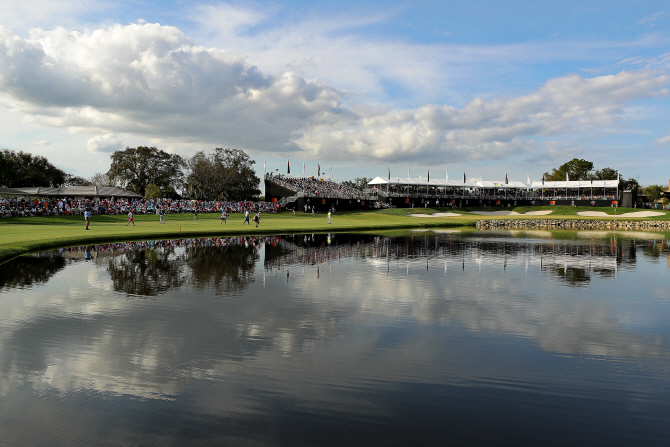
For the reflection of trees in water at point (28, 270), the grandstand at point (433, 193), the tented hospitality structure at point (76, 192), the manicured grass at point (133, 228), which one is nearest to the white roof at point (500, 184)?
the grandstand at point (433, 193)

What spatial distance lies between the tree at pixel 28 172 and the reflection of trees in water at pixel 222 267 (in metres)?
80.8

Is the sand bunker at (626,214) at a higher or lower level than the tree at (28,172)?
lower

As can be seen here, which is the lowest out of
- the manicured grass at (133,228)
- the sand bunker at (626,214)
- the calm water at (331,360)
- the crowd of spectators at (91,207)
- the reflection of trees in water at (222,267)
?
the calm water at (331,360)

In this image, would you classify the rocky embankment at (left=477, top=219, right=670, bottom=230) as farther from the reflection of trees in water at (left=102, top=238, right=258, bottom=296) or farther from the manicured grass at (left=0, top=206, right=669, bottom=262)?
the reflection of trees in water at (left=102, top=238, right=258, bottom=296)

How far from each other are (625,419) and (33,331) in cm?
1148

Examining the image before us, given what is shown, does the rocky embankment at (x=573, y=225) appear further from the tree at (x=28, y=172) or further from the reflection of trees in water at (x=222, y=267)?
the tree at (x=28, y=172)

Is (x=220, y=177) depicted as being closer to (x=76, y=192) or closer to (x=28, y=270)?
(x=76, y=192)

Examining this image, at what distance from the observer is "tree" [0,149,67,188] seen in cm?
9100

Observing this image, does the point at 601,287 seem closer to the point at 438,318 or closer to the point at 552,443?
the point at 438,318

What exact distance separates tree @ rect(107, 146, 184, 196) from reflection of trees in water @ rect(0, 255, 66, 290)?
80.4 meters

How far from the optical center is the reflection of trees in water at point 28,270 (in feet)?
52.7

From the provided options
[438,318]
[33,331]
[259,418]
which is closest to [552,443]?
[259,418]

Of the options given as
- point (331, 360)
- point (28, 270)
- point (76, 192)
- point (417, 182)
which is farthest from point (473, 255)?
point (417, 182)

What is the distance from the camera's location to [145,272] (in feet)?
60.4
